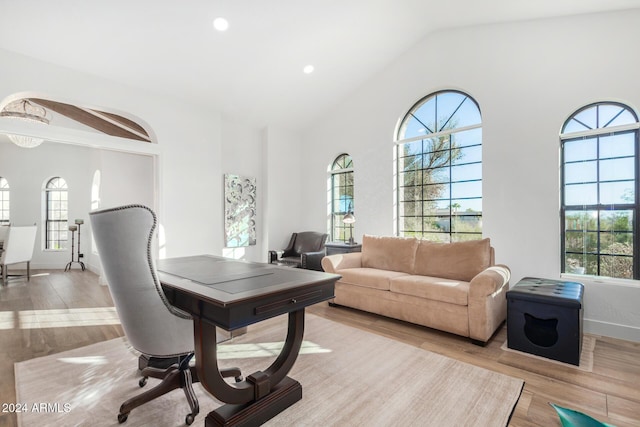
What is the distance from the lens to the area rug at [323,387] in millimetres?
1783

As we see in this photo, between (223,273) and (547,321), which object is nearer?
(223,273)

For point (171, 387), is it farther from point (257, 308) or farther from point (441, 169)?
point (441, 169)

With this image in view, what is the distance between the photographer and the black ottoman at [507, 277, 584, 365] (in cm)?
241

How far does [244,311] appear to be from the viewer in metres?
1.44

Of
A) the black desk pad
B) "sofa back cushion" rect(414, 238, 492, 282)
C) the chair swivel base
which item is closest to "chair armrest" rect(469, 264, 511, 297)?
"sofa back cushion" rect(414, 238, 492, 282)

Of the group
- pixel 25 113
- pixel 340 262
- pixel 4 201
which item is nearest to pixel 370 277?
pixel 340 262

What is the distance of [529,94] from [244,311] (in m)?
4.02

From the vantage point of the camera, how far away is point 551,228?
345 centimetres

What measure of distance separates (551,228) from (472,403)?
247 centimetres

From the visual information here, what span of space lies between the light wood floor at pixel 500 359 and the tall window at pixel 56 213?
12.2ft

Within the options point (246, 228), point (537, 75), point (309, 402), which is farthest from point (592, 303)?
point (246, 228)

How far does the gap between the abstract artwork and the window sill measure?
4.55 meters

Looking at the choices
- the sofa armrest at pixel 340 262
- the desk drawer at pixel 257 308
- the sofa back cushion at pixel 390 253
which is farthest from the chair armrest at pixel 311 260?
the desk drawer at pixel 257 308

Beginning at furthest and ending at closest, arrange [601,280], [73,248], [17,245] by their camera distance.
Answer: [73,248]
[17,245]
[601,280]
